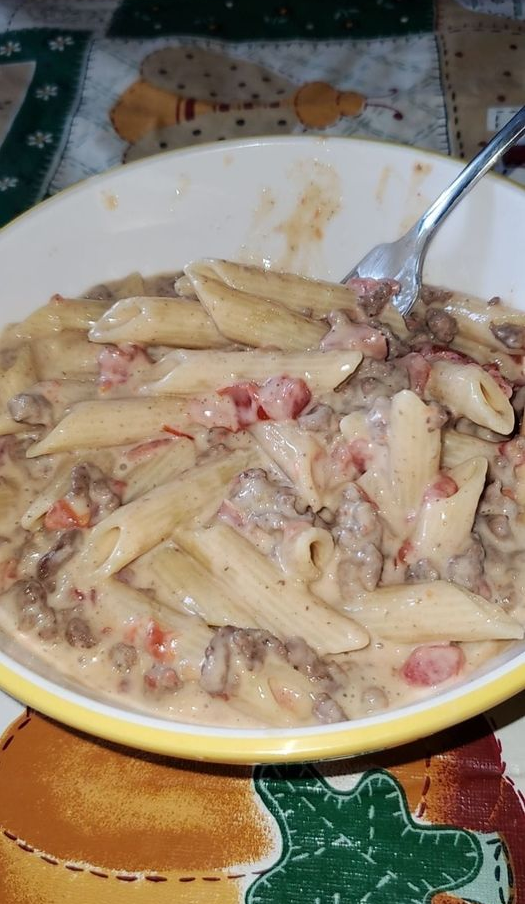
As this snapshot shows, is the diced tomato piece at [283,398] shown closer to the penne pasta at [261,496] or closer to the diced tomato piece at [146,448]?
the penne pasta at [261,496]

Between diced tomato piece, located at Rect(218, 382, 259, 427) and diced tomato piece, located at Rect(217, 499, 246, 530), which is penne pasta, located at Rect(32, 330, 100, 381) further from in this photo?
diced tomato piece, located at Rect(217, 499, 246, 530)

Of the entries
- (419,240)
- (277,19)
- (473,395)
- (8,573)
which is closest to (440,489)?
(473,395)

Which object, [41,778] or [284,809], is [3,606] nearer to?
[41,778]

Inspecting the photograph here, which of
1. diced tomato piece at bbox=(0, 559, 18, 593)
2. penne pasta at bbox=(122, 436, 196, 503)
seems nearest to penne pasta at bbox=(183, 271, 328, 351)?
penne pasta at bbox=(122, 436, 196, 503)

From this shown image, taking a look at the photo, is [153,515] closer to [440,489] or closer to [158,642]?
[158,642]

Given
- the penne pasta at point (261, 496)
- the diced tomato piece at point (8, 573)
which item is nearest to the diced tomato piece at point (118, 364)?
the penne pasta at point (261, 496)

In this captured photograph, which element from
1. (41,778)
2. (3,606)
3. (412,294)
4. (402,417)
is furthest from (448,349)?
(41,778)
